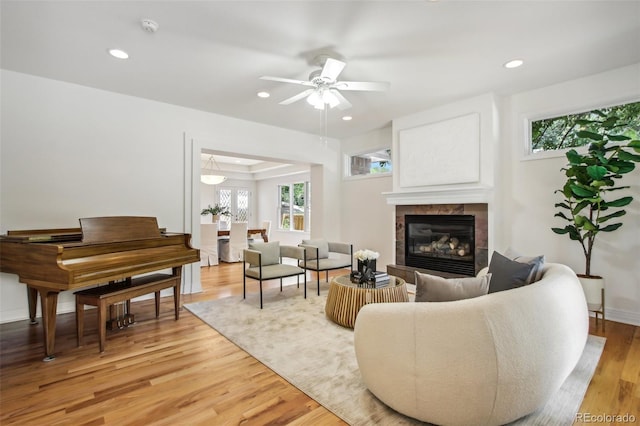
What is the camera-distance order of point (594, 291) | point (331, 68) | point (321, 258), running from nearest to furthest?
1. point (331, 68)
2. point (594, 291)
3. point (321, 258)

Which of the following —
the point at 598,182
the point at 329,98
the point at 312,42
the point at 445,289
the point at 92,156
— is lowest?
the point at 445,289

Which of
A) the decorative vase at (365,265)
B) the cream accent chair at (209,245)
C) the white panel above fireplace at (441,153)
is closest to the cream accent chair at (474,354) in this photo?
the decorative vase at (365,265)

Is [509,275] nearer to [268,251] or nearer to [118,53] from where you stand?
[268,251]

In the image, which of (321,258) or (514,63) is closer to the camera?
(514,63)

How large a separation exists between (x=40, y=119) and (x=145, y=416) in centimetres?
360

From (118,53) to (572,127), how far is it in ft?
16.9

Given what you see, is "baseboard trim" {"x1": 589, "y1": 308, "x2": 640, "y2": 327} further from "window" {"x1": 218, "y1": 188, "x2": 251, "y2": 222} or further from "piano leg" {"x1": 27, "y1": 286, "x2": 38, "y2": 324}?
"window" {"x1": 218, "y1": 188, "x2": 251, "y2": 222}

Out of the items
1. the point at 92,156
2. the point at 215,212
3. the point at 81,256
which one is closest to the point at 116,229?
the point at 81,256

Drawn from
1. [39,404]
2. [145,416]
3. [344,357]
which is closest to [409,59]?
[344,357]

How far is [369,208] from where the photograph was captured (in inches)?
230

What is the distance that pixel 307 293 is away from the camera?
438 cm

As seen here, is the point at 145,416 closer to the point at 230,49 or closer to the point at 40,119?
the point at 230,49

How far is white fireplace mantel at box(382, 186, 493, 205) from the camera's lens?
3.94 meters

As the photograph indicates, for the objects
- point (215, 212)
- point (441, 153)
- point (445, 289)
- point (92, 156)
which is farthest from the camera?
point (215, 212)
